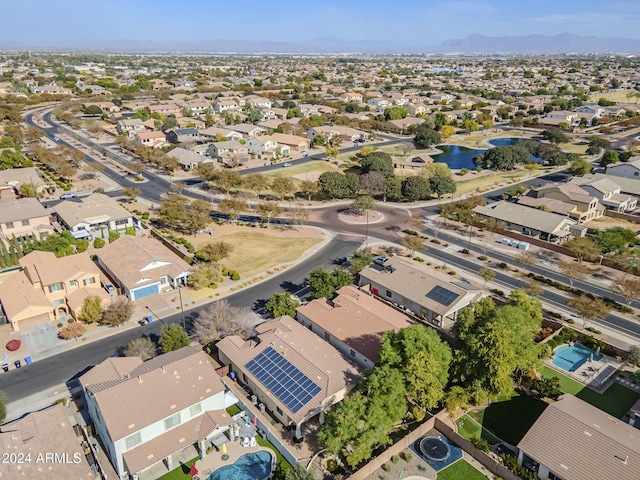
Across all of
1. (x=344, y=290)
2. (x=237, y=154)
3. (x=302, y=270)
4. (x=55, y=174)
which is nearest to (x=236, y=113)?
(x=237, y=154)

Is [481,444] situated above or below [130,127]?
below

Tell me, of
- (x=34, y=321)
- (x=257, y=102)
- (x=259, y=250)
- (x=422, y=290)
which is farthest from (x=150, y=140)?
(x=422, y=290)

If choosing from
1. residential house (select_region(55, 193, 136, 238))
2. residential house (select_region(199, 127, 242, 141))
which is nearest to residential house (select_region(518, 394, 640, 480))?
residential house (select_region(55, 193, 136, 238))

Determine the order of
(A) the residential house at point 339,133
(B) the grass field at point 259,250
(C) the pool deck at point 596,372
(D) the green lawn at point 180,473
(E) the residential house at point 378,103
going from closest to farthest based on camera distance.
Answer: (D) the green lawn at point 180,473 → (C) the pool deck at point 596,372 → (B) the grass field at point 259,250 → (A) the residential house at point 339,133 → (E) the residential house at point 378,103

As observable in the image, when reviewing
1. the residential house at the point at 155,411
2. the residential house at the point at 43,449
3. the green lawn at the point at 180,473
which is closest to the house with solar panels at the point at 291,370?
the residential house at the point at 155,411

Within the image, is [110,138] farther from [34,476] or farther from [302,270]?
[34,476]

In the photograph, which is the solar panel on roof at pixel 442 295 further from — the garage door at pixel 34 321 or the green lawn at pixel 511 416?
the garage door at pixel 34 321

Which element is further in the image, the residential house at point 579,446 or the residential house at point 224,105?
the residential house at point 224,105

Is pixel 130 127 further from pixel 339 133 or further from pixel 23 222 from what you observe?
pixel 23 222
